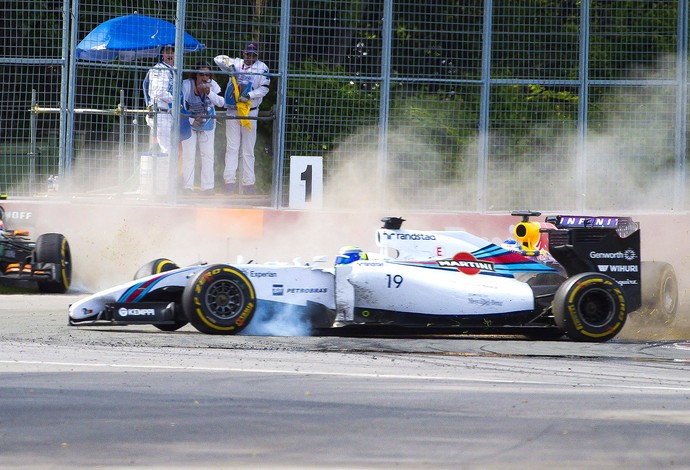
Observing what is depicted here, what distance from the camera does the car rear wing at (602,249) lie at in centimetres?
1089

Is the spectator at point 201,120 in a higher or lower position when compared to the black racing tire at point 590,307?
higher

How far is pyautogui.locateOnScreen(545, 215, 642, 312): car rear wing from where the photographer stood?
1089 cm

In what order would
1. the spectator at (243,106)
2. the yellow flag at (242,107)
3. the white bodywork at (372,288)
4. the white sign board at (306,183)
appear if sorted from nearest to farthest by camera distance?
the white bodywork at (372,288), the white sign board at (306,183), the spectator at (243,106), the yellow flag at (242,107)

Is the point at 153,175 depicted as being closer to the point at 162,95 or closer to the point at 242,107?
the point at 162,95

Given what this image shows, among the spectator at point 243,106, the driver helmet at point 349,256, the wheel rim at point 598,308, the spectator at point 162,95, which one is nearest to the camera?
the wheel rim at point 598,308

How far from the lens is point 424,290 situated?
33.6 feet

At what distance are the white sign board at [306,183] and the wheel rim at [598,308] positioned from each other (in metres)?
5.78

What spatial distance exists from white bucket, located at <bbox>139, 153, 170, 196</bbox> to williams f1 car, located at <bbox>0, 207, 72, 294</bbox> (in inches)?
59.8

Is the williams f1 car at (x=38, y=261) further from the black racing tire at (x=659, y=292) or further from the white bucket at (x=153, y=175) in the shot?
the black racing tire at (x=659, y=292)

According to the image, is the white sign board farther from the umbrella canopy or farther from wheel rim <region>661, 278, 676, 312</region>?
wheel rim <region>661, 278, 676, 312</region>

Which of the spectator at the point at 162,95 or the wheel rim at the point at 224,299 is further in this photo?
the spectator at the point at 162,95

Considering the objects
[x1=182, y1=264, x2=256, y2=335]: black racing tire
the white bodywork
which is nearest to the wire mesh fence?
the white bodywork

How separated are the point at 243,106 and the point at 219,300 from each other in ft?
21.5

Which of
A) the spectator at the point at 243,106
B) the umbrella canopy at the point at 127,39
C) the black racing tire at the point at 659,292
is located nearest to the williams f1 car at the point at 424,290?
the black racing tire at the point at 659,292
